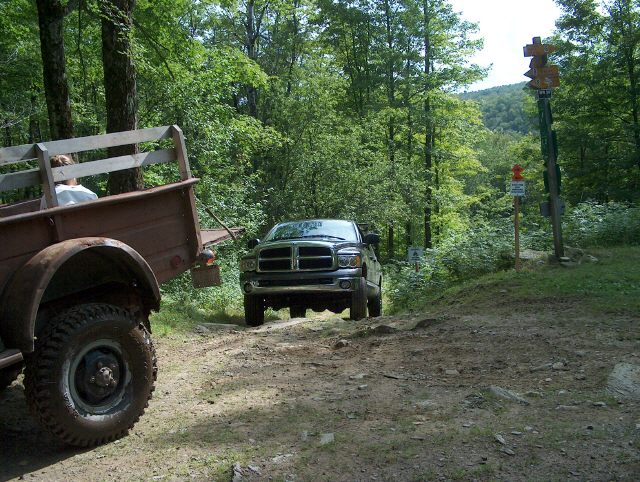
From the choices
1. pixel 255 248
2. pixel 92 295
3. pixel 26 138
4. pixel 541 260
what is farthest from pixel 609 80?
pixel 92 295

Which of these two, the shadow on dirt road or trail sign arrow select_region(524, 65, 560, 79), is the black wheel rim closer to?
the shadow on dirt road

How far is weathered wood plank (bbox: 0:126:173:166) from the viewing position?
3.54 metres

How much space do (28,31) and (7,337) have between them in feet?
48.7

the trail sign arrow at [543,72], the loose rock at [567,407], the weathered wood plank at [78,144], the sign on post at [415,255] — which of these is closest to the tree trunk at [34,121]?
the sign on post at [415,255]

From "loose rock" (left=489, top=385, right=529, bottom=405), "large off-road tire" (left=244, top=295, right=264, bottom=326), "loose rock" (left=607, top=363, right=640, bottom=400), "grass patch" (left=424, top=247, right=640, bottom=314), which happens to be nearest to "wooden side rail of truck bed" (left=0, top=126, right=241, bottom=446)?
"loose rock" (left=489, top=385, right=529, bottom=405)

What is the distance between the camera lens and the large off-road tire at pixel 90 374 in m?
3.46

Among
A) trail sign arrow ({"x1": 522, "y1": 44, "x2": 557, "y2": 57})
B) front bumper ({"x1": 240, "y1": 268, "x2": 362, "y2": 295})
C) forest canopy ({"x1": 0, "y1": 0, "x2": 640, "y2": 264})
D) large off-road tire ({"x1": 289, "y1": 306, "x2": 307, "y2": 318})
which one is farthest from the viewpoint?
forest canopy ({"x1": 0, "y1": 0, "x2": 640, "y2": 264})

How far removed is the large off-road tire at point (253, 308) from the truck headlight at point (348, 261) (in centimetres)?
145

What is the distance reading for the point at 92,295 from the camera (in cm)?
415

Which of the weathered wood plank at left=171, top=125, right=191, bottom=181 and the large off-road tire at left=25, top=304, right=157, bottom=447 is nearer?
the large off-road tire at left=25, top=304, right=157, bottom=447

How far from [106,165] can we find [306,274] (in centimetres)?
517

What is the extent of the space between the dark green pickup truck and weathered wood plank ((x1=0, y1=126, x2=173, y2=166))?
4.71 metres

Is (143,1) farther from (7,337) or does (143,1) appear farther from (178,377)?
(7,337)

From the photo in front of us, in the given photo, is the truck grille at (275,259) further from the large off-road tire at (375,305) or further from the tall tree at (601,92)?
the tall tree at (601,92)
